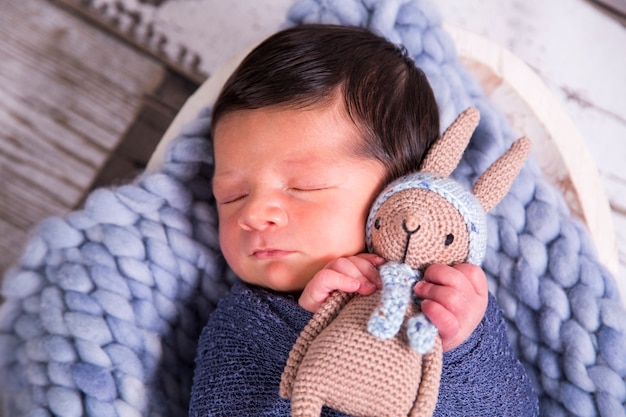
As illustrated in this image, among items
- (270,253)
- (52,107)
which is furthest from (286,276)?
(52,107)

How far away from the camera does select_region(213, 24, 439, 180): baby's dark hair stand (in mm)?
793

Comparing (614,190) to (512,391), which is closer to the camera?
(512,391)

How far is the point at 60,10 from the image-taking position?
137 cm

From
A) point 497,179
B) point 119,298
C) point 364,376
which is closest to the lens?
point 364,376

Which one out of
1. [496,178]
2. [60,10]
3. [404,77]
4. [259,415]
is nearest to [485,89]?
[404,77]

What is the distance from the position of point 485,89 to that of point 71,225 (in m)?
0.68

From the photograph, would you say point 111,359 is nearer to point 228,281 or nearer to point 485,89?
point 228,281

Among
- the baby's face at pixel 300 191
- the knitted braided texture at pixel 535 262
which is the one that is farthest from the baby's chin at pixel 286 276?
the knitted braided texture at pixel 535 262

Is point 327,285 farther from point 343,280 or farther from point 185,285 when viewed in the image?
point 185,285

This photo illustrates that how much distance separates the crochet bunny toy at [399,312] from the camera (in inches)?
23.3

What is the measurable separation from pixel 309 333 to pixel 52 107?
3.13 feet

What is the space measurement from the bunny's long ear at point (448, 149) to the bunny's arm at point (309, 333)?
188 millimetres

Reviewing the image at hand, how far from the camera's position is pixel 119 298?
88 cm

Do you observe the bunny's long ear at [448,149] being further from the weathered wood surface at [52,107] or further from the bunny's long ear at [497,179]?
the weathered wood surface at [52,107]
